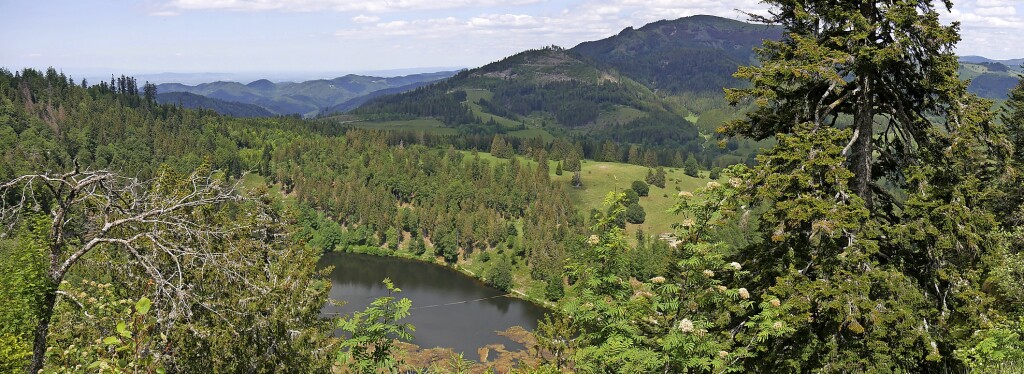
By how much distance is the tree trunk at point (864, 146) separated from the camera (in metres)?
14.5

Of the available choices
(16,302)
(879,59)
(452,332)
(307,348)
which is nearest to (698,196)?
(879,59)

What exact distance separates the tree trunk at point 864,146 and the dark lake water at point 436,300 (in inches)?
2814

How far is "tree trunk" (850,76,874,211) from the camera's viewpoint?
14.5 metres

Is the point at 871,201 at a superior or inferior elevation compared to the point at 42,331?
superior

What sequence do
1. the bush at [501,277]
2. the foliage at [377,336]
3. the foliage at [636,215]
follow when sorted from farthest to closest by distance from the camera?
the foliage at [636,215] < the bush at [501,277] < the foliage at [377,336]

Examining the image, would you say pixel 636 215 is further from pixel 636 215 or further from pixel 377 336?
pixel 377 336

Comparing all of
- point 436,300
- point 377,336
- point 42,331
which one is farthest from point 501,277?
point 42,331

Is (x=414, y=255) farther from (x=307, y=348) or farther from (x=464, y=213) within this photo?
(x=307, y=348)

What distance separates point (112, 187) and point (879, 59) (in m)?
15.9

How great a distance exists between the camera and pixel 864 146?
14508 millimetres

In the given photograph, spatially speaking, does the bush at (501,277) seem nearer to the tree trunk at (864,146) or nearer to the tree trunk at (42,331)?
the tree trunk at (864,146)

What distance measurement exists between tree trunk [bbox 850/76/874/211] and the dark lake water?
7148 centimetres

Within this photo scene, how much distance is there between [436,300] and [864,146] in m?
108

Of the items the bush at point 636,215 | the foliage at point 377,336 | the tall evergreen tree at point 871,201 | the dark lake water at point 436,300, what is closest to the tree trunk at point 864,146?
the tall evergreen tree at point 871,201
